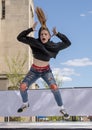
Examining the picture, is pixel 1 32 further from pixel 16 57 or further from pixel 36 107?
pixel 36 107

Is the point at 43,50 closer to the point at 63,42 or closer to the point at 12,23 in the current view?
the point at 63,42

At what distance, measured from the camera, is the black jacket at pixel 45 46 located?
43.1ft

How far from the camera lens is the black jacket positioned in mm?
13125

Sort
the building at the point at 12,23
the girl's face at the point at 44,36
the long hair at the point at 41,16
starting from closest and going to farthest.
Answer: the long hair at the point at 41,16
the girl's face at the point at 44,36
the building at the point at 12,23

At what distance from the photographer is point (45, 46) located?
13180 millimetres

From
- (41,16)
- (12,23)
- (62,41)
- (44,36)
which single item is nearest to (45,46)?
(44,36)

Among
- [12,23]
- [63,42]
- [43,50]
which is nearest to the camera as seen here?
[43,50]

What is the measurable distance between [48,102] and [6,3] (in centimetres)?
4505

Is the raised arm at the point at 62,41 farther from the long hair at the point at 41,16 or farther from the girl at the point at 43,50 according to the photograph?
the long hair at the point at 41,16

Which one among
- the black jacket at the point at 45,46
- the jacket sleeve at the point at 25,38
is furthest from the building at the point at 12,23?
the black jacket at the point at 45,46

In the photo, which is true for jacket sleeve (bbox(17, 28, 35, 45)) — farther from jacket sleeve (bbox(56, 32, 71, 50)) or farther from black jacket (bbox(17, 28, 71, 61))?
jacket sleeve (bbox(56, 32, 71, 50))

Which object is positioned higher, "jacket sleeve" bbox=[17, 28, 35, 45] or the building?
the building

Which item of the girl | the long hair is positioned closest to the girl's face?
the girl

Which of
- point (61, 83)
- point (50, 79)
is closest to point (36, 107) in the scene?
point (50, 79)
